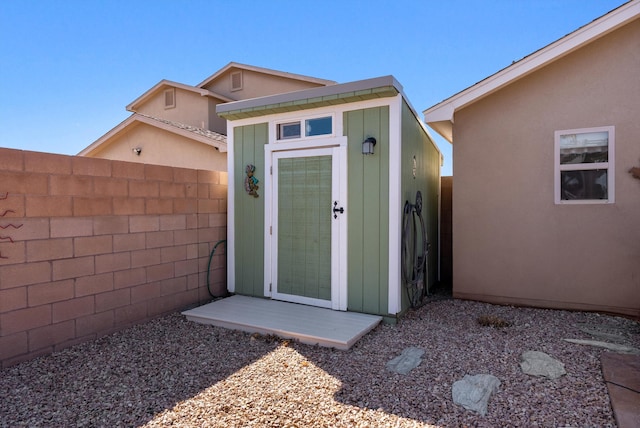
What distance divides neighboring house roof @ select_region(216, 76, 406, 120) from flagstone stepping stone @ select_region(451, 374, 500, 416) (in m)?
2.83

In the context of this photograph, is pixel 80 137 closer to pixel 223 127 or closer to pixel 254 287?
pixel 223 127

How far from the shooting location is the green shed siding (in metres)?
4.35

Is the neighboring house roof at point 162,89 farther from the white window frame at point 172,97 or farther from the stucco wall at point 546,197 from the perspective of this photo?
the stucco wall at point 546,197

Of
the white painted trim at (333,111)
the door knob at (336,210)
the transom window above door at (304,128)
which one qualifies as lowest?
the door knob at (336,210)

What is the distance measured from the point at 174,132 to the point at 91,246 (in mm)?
6258

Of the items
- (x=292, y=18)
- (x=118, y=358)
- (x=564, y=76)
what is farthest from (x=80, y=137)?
(x=564, y=76)

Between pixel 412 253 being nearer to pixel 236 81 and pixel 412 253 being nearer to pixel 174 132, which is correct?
pixel 174 132

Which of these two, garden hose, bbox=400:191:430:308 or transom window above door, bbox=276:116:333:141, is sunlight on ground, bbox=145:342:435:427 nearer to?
garden hose, bbox=400:191:430:308

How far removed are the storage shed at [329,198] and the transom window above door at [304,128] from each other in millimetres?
13

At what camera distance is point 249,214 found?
497 cm

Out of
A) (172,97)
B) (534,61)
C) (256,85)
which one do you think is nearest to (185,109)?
(172,97)

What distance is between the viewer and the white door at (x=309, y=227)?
4.31 m

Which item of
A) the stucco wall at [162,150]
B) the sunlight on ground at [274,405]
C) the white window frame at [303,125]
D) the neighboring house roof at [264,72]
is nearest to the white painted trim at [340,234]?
the white window frame at [303,125]

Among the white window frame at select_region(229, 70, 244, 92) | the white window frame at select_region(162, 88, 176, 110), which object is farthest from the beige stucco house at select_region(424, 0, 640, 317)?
the white window frame at select_region(162, 88, 176, 110)
